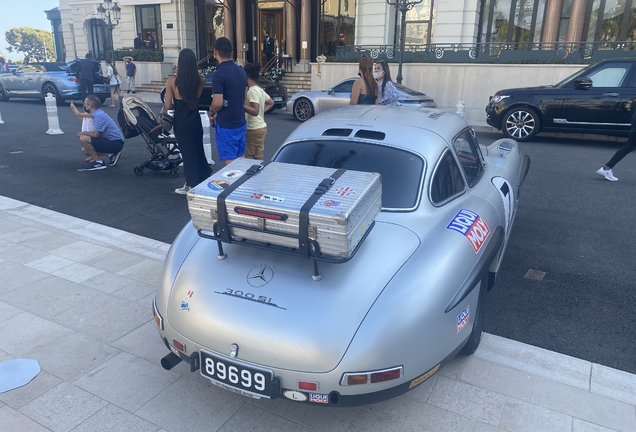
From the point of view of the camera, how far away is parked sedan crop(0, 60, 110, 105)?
18188 millimetres

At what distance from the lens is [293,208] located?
244 cm

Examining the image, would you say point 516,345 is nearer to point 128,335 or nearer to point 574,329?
point 574,329

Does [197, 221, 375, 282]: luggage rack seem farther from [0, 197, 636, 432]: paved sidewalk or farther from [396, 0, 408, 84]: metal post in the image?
[396, 0, 408, 84]: metal post

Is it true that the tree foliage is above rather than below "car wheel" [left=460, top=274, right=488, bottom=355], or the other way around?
above

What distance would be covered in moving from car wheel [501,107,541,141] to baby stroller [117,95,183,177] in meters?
7.71

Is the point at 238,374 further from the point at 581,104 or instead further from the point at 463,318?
the point at 581,104

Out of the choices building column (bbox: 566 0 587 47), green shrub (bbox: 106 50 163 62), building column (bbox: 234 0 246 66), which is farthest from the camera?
green shrub (bbox: 106 50 163 62)

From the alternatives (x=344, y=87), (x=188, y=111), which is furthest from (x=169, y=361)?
(x=344, y=87)

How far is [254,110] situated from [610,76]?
847 cm

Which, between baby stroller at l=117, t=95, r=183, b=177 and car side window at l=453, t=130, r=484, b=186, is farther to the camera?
baby stroller at l=117, t=95, r=183, b=177

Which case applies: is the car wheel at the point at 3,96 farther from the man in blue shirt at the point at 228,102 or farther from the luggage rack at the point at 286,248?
the luggage rack at the point at 286,248

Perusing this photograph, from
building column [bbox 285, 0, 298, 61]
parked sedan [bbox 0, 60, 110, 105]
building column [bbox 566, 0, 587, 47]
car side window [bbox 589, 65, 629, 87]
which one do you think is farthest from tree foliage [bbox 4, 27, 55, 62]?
car side window [bbox 589, 65, 629, 87]

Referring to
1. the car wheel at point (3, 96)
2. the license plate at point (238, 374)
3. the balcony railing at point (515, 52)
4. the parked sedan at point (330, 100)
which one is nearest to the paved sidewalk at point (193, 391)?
the license plate at point (238, 374)

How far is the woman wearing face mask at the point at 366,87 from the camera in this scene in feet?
21.9
